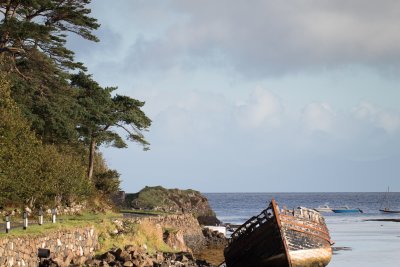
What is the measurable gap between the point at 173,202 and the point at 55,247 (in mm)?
50227

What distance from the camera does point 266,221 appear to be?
39.5 metres

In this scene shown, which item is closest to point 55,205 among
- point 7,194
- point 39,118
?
point 39,118

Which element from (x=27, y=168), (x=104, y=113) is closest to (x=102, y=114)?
(x=104, y=113)

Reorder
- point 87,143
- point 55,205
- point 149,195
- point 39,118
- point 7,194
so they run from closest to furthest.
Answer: point 7,194
point 55,205
point 39,118
point 87,143
point 149,195

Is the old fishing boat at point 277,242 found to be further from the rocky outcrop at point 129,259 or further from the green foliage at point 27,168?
the green foliage at point 27,168

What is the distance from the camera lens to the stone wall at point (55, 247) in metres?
26.2

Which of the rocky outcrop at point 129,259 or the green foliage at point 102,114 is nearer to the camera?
the rocky outcrop at point 129,259

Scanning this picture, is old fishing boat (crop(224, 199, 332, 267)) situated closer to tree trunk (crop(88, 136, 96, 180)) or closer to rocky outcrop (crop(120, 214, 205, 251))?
rocky outcrop (crop(120, 214, 205, 251))

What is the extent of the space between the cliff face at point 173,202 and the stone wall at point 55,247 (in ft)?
119

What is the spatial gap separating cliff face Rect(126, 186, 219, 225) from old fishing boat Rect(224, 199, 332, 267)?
29715 millimetres

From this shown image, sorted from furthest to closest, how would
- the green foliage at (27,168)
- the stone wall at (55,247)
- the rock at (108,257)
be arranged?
the green foliage at (27,168)
the rock at (108,257)
the stone wall at (55,247)

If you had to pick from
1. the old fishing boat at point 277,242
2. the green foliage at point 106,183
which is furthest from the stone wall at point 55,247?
the green foliage at point 106,183

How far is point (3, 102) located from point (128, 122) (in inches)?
893

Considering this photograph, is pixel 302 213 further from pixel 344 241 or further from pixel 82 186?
pixel 344 241
